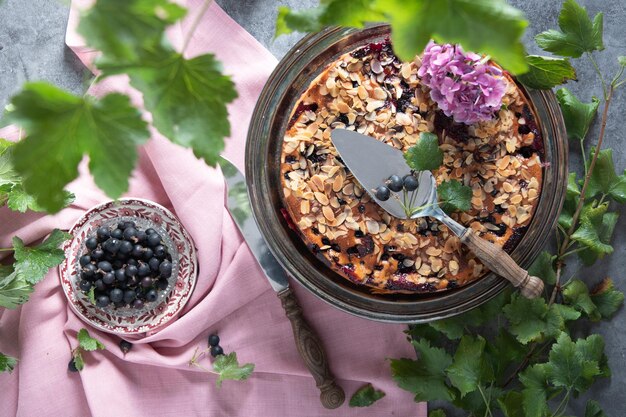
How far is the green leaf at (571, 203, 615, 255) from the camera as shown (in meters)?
1.59

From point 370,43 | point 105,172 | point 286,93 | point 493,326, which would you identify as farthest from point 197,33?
point 105,172

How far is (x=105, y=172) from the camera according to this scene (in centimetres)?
59

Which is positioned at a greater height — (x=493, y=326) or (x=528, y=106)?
(x=528, y=106)

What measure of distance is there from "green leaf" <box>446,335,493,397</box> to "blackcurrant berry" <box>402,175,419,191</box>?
378 millimetres

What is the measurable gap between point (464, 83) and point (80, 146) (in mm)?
866

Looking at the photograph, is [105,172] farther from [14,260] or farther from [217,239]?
[14,260]

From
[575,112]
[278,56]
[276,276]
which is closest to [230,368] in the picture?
[276,276]

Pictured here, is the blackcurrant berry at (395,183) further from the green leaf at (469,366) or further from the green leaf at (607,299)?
the green leaf at (607,299)

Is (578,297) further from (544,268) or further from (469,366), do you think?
(469,366)

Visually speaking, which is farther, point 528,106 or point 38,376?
point 38,376

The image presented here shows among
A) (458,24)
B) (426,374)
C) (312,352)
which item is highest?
(458,24)

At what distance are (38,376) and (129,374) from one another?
198mm

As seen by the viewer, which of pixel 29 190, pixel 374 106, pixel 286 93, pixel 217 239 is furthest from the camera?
pixel 217 239

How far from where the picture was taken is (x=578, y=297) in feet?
5.40
